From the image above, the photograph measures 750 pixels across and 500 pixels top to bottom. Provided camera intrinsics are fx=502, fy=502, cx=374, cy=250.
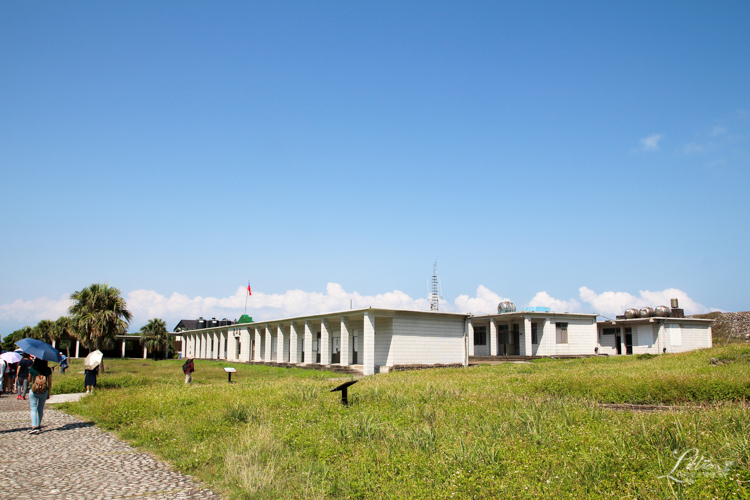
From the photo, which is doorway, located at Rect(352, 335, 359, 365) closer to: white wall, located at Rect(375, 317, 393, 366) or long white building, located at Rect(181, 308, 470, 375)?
long white building, located at Rect(181, 308, 470, 375)

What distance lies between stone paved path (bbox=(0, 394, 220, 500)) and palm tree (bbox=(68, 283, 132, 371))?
23.3 meters

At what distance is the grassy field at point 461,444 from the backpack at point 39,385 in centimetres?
150

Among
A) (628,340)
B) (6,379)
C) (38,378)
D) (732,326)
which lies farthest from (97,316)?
(732,326)

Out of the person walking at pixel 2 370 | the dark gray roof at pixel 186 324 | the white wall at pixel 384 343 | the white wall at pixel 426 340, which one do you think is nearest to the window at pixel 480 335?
the white wall at pixel 426 340

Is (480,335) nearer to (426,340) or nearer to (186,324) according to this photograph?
(426,340)

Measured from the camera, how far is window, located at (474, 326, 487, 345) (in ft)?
140

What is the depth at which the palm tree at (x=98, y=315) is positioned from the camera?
3181cm

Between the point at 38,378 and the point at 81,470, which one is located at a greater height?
the point at 38,378

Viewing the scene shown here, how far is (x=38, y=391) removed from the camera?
33.8 ft

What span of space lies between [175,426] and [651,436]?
26.1ft

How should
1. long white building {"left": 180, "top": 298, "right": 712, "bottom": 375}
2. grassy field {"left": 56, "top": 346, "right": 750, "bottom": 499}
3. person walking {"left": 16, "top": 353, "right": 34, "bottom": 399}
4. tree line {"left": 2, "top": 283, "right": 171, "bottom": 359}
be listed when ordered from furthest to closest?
1. tree line {"left": 2, "top": 283, "right": 171, "bottom": 359}
2. long white building {"left": 180, "top": 298, "right": 712, "bottom": 375}
3. person walking {"left": 16, "top": 353, "right": 34, "bottom": 399}
4. grassy field {"left": 56, "top": 346, "right": 750, "bottom": 499}

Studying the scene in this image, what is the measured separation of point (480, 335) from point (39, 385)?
36831mm

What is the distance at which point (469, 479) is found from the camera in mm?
5098

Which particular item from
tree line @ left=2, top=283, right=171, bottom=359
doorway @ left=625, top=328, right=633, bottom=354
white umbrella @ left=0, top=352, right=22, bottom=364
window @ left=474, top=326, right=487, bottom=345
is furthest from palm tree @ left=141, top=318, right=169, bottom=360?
doorway @ left=625, top=328, right=633, bottom=354
